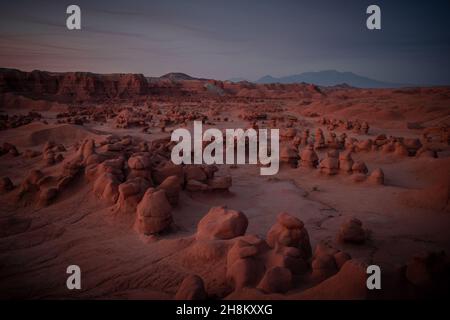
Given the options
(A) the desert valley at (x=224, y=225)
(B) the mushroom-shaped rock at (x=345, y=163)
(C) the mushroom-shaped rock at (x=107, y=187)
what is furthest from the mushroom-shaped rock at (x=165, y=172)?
(B) the mushroom-shaped rock at (x=345, y=163)

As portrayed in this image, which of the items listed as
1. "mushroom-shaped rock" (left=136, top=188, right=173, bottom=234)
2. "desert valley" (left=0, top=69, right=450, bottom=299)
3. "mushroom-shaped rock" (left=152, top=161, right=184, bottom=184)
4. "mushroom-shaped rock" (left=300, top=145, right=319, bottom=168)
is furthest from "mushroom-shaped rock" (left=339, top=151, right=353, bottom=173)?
"mushroom-shaped rock" (left=136, top=188, right=173, bottom=234)

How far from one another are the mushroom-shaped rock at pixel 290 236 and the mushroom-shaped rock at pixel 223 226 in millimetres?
493

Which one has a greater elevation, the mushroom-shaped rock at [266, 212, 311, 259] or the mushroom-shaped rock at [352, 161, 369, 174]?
the mushroom-shaped rock at [352, 161, 369, 174]

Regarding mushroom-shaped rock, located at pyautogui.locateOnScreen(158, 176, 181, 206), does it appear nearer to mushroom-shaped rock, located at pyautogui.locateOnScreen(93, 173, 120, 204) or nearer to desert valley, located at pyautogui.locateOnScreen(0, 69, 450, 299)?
desert valley, located at pyautogui.locateOnScreen(0, 69, 450, 299)

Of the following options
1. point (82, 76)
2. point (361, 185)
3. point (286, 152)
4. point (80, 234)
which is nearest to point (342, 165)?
point (361, 185)

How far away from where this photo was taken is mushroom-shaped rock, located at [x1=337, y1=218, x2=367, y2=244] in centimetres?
475

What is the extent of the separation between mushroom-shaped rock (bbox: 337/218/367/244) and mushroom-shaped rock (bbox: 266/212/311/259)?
33.2 inches

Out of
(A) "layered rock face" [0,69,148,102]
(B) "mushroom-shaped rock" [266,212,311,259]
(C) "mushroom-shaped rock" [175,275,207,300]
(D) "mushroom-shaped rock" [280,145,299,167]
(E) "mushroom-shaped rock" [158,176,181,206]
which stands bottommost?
(C) "mushroom-shaped rock" [175,275,207,300]

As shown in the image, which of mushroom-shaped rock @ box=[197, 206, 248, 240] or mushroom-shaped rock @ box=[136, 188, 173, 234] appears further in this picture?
mushroom-shaped rock @ box=[136, 188, 173, 234]

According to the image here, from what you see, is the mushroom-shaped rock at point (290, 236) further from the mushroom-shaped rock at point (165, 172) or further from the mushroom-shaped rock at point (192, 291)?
the mushroom-shaped rock at point (165, 172)

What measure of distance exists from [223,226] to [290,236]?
3.15ft

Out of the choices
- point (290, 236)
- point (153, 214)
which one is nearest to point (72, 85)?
point (153, 214)

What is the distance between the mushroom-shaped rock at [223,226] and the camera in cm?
454

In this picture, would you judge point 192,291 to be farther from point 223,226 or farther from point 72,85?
point 72,85
